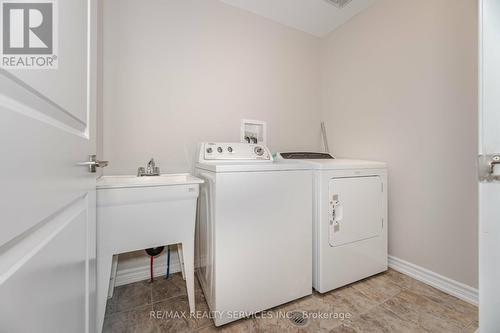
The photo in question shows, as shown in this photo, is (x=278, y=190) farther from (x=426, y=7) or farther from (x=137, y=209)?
(x=426, y=7)

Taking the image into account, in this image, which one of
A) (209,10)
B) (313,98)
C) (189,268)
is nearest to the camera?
(189,268)

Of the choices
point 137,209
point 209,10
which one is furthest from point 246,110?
point 137,209

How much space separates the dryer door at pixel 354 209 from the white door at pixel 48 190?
1493mm

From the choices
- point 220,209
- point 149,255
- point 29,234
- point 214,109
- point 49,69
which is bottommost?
point 149,255

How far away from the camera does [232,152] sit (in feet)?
5.63

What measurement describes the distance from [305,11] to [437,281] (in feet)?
9.41

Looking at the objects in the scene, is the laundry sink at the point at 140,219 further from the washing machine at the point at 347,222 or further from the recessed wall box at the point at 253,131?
the recessed wall box at the point at 253,131

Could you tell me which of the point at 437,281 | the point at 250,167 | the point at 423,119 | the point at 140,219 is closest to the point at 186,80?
the point at 250,167

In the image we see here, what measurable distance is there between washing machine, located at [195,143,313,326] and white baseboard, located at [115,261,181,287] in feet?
1.50

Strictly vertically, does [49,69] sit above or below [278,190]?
above

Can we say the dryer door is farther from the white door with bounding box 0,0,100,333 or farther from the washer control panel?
the white door with bounding box 0,0,100,333

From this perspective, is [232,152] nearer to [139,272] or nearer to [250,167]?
[250,167]

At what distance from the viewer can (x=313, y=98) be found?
2668mm

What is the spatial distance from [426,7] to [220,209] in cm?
235
